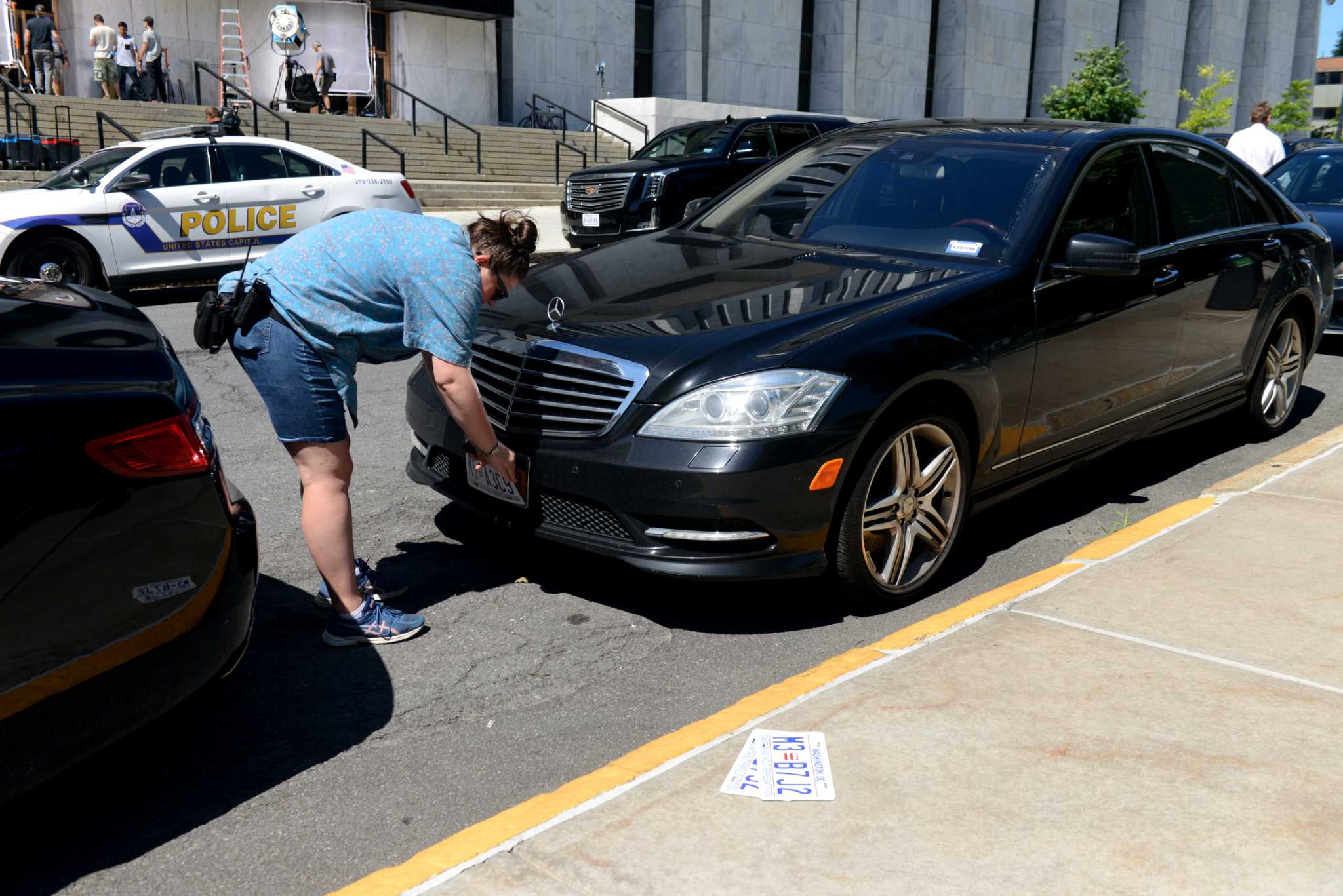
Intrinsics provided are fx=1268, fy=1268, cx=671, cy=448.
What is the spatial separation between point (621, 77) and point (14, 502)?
33727mm

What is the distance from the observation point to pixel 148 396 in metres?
2.82

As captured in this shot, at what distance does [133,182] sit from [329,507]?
29.9 ft

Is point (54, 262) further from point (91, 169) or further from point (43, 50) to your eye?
point (43, 50)

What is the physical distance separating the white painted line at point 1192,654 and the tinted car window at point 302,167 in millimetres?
10645

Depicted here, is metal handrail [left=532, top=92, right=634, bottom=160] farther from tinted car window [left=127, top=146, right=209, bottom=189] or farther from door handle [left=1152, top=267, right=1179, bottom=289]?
door handle [left=1152, top=267, right=1179, bottom=289]

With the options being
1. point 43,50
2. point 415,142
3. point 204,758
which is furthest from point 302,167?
point 43,50

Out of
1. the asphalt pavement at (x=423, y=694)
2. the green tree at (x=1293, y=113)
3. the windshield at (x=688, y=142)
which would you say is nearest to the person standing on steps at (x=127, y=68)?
the windshield at (x=688, y=142)

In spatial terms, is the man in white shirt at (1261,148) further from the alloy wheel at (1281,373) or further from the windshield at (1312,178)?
the alloy wheel at (1281,373)

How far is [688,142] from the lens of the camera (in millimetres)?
16484

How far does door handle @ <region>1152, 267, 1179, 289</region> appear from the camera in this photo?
5.39 metres

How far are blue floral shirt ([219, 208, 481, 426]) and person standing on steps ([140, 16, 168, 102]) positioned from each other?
23.9 metres

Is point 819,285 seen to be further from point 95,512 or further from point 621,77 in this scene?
point 621,77

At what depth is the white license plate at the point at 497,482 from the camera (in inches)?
164

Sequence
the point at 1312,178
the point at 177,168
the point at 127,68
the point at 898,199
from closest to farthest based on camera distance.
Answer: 1. the point at 898,199
2. the point at 1312,178
3. the point at 177,168
4. the point at 127,68
